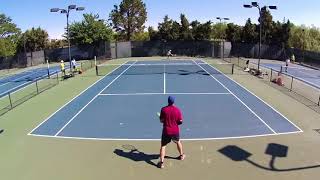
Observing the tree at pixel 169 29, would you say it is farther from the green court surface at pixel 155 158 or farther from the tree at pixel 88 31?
the green court surface at pixel 155 158

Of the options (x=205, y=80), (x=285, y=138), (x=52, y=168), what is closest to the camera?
(x=52, y=168)

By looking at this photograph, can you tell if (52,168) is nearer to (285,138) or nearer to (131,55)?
(285,138)

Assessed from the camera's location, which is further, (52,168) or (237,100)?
(237,100)

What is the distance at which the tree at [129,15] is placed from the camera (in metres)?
85.6

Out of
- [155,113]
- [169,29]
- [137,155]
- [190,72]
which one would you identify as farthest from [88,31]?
[137,155]

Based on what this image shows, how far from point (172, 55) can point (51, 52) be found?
49.9 feet

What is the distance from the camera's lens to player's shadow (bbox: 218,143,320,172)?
10859 millimetres

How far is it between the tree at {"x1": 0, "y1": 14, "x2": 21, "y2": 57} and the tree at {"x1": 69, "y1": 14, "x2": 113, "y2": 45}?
9504 mm

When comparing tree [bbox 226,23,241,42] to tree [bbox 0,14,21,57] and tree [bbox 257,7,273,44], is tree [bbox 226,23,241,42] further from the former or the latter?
tree [bbox 0,14,21,57]

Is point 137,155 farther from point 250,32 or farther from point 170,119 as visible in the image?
point 250,32

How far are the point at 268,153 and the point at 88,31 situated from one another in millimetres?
51189

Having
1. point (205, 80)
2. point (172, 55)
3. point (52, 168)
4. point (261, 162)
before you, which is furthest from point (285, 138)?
point (172, 55)

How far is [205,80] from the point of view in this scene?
29.6 metres

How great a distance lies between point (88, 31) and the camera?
199 ft
